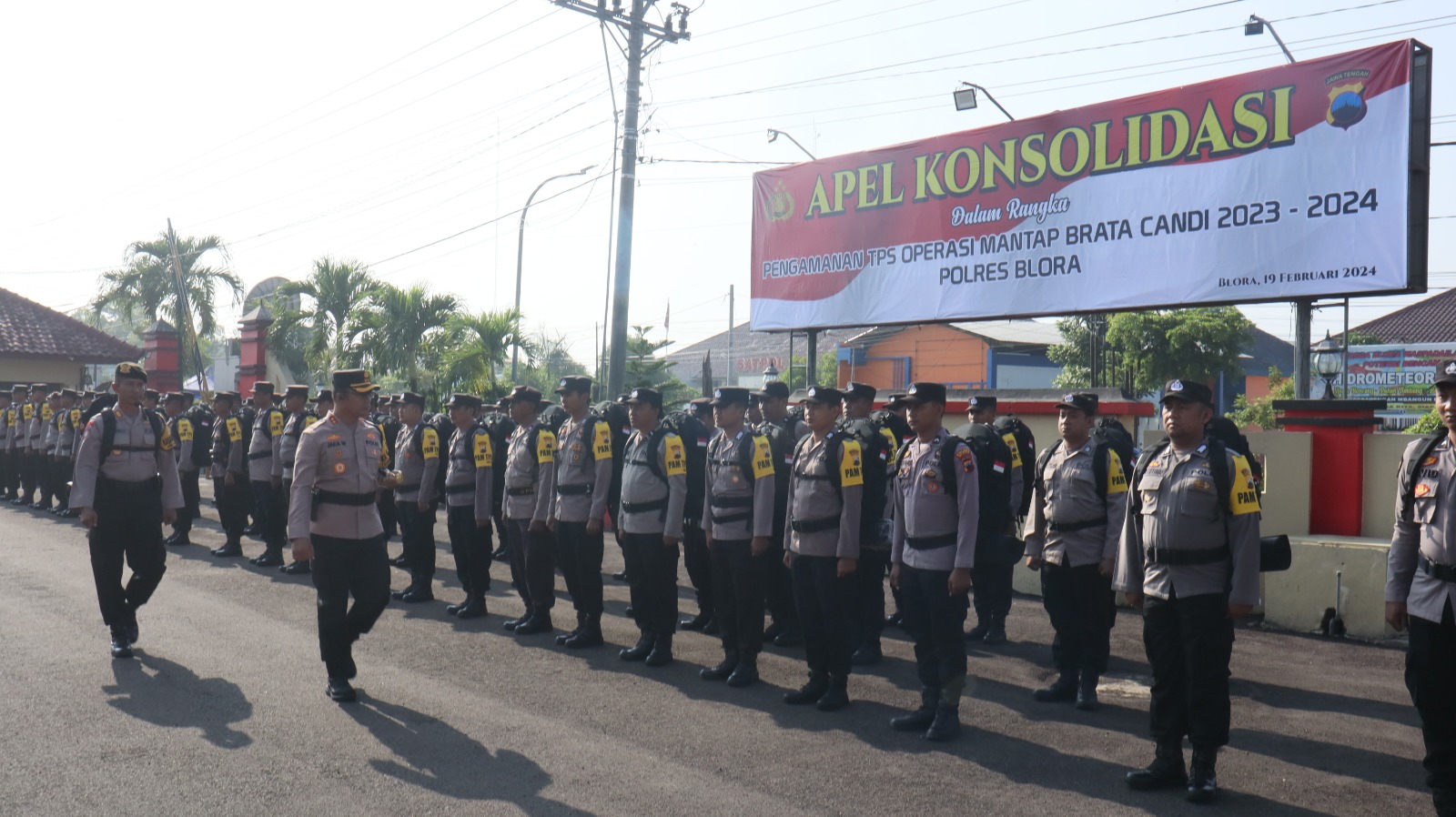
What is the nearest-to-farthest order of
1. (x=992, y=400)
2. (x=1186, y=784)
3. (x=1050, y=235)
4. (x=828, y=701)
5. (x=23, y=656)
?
(x=1186, y=784) < (x=828, y=701) < (x=23, y=656) < (x=992, y=400) < (x=1050, y=235)

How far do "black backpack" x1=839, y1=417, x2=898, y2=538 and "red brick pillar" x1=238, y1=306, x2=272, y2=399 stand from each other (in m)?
23.3

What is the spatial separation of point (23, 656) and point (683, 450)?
480 centimetres

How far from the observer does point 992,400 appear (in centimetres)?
958

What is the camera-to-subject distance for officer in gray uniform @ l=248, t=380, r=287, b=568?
41.4 ft

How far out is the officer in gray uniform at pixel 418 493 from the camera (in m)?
10.4

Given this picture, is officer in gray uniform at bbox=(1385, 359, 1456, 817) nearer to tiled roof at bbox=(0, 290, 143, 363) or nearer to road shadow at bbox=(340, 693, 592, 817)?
road shadow at bbox=(340, 693, 592, 817)

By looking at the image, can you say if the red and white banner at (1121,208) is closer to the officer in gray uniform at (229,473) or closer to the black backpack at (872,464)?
the black backpack at (872,464)

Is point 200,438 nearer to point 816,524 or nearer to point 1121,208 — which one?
point 816,524

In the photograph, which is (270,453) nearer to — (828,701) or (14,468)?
(828,701)

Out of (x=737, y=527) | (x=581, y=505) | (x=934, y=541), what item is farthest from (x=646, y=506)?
(x=934, y=541)

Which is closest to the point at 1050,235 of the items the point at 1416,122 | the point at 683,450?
the point at 1416,122

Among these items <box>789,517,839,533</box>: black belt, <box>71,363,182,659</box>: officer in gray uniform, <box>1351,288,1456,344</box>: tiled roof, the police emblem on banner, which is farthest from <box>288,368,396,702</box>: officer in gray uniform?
<box>1351,288,1456,344</box>: tiled roof

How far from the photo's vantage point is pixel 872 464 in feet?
23.4

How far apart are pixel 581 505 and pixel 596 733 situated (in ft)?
8.62
